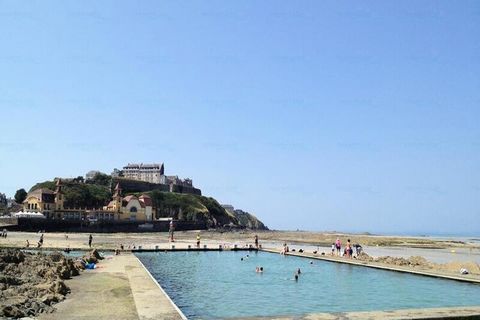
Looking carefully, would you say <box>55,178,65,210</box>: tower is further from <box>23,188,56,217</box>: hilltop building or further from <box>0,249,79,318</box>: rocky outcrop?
<box>0,249,79,318</box>: rocky outcrop

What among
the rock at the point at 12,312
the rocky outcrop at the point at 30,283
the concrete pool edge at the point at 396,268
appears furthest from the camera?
the concrete pool edge at the point at 396,268

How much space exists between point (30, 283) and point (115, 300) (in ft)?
17.2

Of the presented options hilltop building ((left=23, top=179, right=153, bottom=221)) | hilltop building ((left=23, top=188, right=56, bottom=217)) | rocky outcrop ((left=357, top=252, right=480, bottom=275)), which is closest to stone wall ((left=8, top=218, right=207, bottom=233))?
hilltop building ((left=23, top=179, right=153, bottom=221))

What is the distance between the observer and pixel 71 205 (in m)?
139

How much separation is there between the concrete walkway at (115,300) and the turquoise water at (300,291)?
61.0 inches

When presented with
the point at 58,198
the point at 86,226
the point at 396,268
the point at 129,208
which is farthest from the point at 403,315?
the point at 129,208

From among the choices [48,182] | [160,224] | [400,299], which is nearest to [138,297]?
[400,299]

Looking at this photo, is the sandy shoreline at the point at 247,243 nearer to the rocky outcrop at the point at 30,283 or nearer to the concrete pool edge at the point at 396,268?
the concrete pool edge at the point at 396,268

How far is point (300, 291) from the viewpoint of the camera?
22.8m

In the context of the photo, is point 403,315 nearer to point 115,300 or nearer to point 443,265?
point 115,300

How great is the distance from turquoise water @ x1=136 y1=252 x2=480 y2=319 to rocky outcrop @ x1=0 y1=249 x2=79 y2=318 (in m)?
4.90

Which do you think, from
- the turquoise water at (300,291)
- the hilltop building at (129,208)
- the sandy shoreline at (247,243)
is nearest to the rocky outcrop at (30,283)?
the turquoise water at (300,291)

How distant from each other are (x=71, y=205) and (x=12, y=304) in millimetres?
132399

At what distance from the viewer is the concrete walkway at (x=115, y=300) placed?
1394 centimetres
